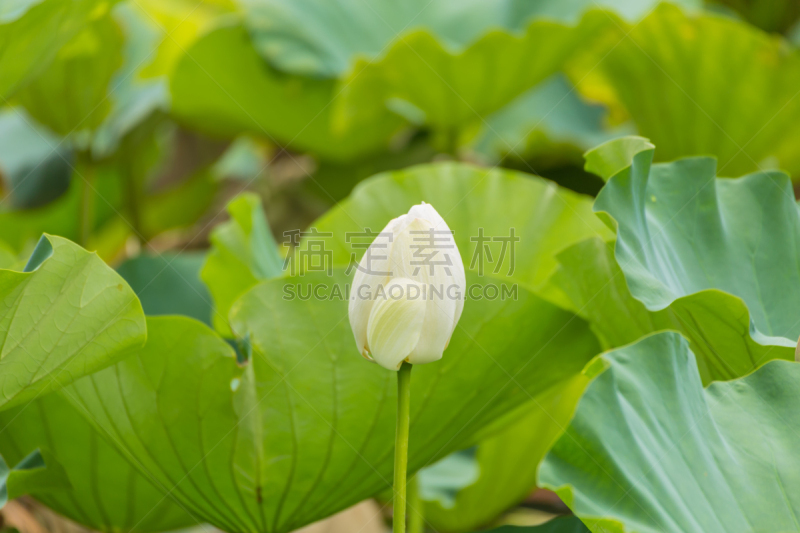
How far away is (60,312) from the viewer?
0.39 meters

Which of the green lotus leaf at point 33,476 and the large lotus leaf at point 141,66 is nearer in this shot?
the green lotus leaf at point 33,476

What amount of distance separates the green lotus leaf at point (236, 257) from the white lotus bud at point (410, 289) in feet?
0.99

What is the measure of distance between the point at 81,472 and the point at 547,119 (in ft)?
2.98

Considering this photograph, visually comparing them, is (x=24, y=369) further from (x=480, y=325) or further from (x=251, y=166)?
(x=251, y=166)

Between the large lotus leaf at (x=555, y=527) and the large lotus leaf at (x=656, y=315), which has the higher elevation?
the large lotus leaf at (x=656, y=315)

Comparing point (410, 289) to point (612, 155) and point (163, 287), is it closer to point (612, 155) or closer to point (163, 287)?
point (612, 155)

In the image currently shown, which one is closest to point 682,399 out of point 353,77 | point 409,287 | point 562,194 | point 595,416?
point 595,416

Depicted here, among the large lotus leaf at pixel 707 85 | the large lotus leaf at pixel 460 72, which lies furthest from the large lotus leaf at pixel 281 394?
the large lotus leaf at pixel 707 85

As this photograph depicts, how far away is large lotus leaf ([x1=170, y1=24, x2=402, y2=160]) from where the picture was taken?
97cm

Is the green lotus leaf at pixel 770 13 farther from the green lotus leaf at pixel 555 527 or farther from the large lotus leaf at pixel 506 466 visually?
the green lotus leaf at pixel 555 527

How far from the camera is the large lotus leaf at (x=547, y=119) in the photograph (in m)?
1.11

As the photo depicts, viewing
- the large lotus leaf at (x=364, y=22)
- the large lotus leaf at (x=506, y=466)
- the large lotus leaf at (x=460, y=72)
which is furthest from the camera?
the large lotus leaf at (x=364, y=22)

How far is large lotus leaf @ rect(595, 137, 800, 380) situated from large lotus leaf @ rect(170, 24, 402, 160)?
55 cm

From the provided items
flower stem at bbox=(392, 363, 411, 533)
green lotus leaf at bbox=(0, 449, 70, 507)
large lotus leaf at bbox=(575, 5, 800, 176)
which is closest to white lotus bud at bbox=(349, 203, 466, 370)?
flower stem at bbox=(392, 363, 411, 533)
